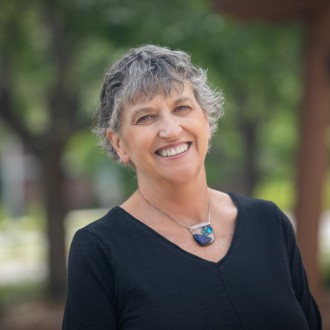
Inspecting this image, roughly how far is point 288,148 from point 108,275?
11661 mm

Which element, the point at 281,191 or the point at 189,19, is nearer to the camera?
the point at 189,19

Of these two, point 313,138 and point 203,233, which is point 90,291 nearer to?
point 203,233

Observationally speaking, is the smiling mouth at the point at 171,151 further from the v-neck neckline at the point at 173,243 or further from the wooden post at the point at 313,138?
the wooden post at the point at 313,138

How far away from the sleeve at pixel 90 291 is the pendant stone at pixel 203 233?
12.3 inches

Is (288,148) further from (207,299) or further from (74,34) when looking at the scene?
(207,299)

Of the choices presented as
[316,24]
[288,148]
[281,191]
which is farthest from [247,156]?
[316,24]

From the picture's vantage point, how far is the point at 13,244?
1708cm

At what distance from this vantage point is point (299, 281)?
2164 mm

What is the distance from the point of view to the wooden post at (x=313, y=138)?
5688 mm

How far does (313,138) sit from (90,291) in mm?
4298

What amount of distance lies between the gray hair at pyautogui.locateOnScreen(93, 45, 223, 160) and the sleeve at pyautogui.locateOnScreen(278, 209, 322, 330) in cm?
51

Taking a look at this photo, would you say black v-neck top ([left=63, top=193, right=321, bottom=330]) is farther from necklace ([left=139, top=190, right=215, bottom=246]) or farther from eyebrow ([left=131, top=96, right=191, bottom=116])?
eyebrow ([left=131, top=96, right=191, bottom=116])

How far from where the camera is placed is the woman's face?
1966mm

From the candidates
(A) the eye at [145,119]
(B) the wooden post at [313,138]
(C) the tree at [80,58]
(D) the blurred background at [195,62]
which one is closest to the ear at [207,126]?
(A) the eye at [145,119]
